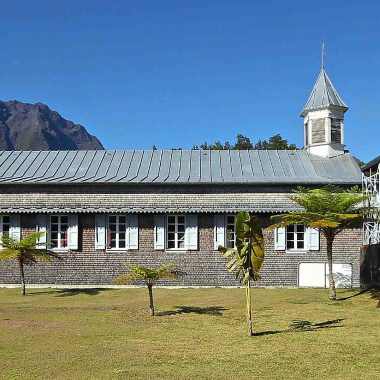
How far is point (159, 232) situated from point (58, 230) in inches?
180

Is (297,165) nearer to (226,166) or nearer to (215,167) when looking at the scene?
(226,166)

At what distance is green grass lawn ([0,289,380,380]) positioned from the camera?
30.4ft

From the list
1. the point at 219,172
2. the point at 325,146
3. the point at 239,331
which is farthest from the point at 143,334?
the point at 325,146

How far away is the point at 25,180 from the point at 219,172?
8962 millimetres

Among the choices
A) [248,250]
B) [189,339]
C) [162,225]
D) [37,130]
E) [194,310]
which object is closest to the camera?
[189,339]

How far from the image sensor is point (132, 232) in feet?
78.2

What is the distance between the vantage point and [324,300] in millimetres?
18438

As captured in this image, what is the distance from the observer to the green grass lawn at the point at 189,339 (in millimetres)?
9258

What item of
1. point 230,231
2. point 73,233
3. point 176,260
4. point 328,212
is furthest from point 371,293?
point 73,233

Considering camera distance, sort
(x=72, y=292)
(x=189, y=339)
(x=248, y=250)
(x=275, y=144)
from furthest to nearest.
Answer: (x=275, y=144), (x=72, y=292), (x=248, y=250), (x=189, y=339)

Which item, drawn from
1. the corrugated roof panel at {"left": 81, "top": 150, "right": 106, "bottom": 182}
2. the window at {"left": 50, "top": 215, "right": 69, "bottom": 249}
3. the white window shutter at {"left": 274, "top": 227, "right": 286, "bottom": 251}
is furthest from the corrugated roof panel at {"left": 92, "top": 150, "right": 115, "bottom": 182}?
the white window shutter at {"left": 274, "top": 227, "right": 286, "bottom": 251}

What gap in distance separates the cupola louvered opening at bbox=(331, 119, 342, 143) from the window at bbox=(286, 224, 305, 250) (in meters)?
6.35

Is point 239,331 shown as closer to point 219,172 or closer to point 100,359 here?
point 100,359

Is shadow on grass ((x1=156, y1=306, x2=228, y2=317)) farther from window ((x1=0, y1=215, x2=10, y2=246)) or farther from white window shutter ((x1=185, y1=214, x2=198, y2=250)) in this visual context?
window ((x1=0, y1=215, x2=10, y2=246))
